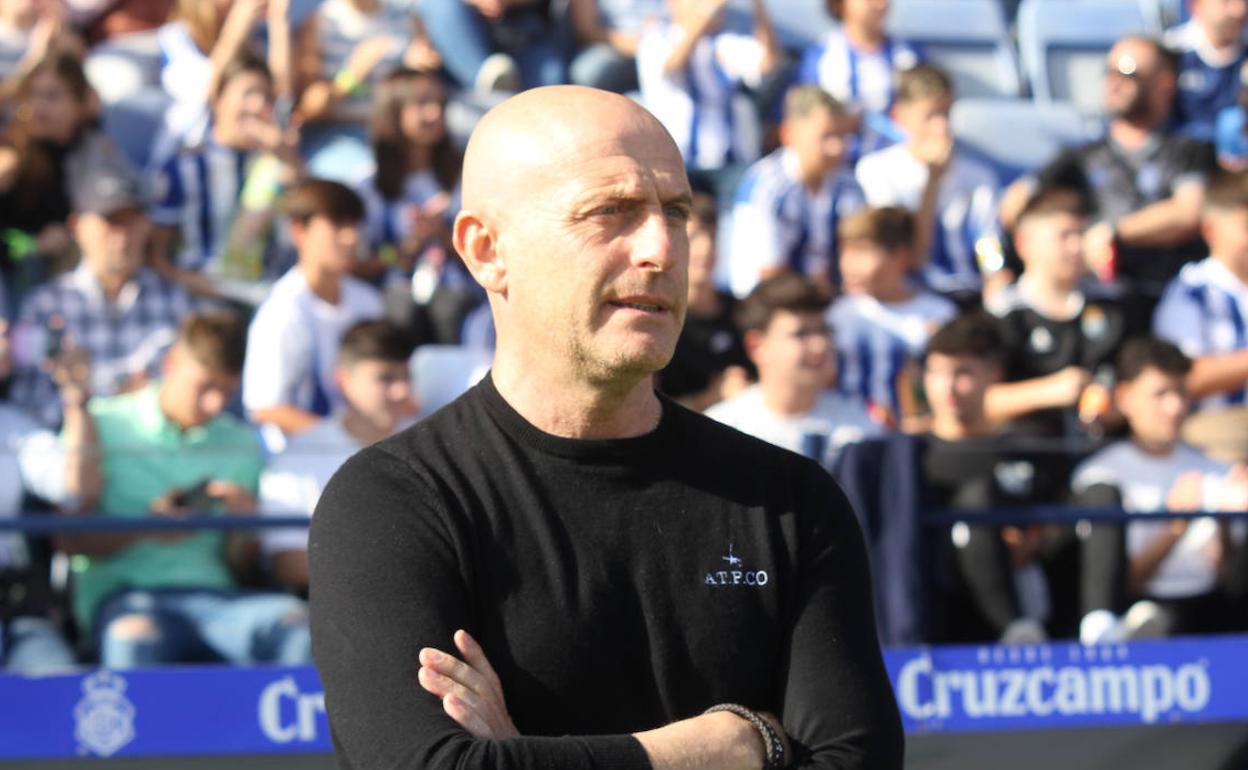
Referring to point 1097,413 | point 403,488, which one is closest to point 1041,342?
point 1097,413

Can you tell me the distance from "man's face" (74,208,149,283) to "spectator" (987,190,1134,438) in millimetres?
2928

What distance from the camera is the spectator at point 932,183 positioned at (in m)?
6.88

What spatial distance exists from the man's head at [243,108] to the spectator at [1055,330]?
9.08ft

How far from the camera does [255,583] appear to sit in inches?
197

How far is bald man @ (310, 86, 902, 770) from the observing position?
203cm

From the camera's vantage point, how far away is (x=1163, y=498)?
215 inches

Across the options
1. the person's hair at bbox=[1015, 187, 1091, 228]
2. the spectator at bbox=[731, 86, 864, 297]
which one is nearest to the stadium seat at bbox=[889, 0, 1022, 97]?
the spectator at bbox=[731, 86, 864, 297]

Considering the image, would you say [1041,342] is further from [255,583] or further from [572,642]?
[572,642]

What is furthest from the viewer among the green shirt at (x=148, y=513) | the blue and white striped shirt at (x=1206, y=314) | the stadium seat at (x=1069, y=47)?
the stadium seat at (x=1069, y=47)

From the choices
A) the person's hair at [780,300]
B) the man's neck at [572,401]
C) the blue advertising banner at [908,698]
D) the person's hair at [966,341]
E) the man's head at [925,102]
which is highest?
the man's head at [925,102]

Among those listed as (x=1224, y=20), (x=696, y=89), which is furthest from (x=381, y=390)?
(x=1224, y=20)

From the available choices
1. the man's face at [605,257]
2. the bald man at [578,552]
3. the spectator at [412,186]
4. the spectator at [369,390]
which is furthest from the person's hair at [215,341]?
the man's face at [605,257]

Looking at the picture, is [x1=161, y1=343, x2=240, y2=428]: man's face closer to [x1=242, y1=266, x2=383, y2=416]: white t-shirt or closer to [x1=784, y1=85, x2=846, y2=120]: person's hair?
[x1=242, y1=266, x2=383, y2=416]: white t-shirt

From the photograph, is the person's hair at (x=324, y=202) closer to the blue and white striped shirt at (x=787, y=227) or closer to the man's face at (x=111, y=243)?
the man's face at (x=111, y=243)
